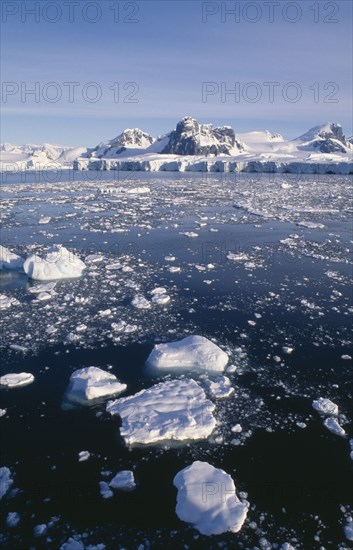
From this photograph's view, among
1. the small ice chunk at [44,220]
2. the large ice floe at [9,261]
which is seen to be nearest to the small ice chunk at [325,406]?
the large ice floe at [9,261]

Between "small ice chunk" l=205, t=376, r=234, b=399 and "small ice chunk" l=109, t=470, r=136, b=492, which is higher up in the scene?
"small ice chunk" l=205, t=376, r=234, b=399

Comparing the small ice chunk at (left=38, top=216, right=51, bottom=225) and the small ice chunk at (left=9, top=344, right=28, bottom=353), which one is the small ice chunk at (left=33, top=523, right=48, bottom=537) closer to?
the small ice chunk at (left=9, top=344, right=28, bottom=353)

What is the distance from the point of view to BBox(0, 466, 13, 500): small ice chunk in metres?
3.88

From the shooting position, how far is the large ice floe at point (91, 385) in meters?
5.23

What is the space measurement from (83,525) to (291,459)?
7.76ft

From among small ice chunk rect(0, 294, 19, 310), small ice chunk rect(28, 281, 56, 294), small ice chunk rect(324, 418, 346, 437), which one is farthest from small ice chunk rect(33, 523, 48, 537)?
small ice chunk rect(28, 281, 56, 294)

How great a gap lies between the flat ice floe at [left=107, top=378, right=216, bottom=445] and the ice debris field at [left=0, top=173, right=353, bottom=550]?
0.02m

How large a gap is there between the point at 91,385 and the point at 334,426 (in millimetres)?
3307

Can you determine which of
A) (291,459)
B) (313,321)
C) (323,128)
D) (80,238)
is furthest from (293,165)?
(323,128)

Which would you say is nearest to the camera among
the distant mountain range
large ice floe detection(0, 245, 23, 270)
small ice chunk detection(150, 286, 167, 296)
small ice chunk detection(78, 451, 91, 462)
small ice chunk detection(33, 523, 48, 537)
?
small ice chunk detection(33, 523, 48, 537)

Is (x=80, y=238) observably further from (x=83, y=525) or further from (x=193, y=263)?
(x=83, y=525)

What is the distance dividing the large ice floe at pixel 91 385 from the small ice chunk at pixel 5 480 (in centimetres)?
125

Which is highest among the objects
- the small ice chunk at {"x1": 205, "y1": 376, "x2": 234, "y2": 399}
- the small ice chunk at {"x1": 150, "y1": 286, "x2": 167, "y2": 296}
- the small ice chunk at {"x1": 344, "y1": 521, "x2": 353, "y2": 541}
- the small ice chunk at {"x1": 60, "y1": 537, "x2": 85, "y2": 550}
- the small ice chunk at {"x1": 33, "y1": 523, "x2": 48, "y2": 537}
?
the small ice chunk at {"x1": 150, "y1": 286, "x2": 167, "y2": 296}

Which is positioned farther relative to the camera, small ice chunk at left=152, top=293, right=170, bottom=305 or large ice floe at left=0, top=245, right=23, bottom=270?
large ice floe at left=0, top=245, right=23, bottom=270
